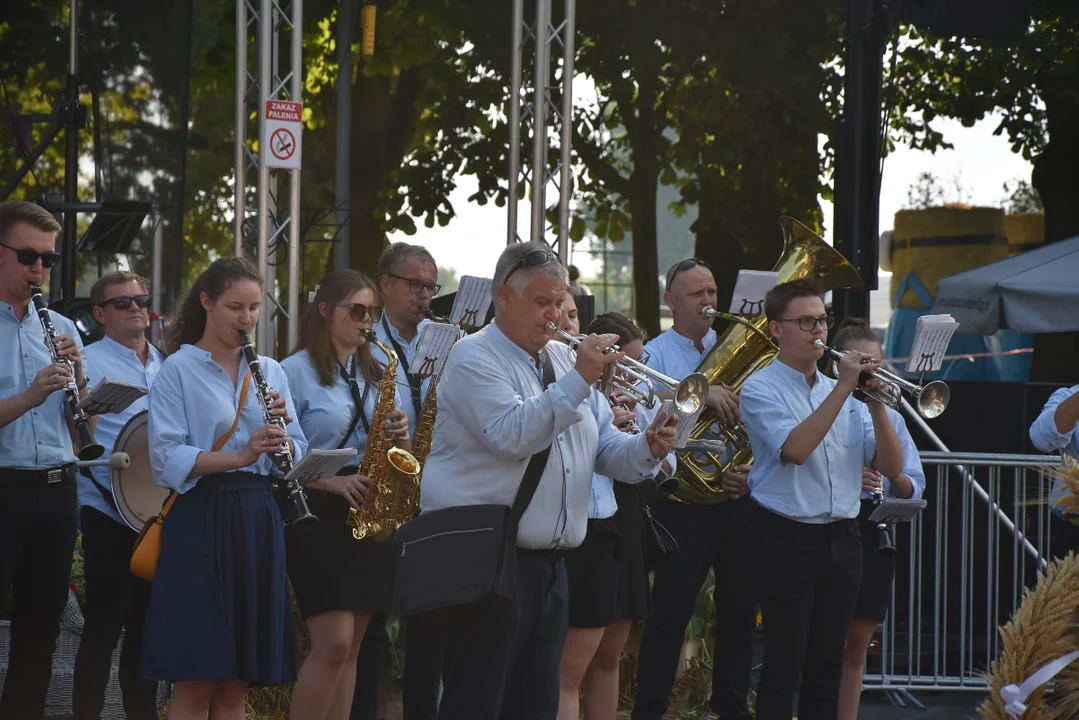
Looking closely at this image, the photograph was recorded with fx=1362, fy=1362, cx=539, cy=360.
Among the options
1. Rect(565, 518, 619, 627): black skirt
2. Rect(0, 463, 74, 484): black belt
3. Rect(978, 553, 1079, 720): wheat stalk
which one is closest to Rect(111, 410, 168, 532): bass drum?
Rect(0, 463, 74, 484): black belt

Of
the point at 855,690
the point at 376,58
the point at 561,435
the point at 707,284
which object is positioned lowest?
the point at 855,690

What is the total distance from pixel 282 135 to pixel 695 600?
13.2ft

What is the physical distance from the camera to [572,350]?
4.13 metres

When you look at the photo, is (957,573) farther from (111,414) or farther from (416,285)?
(111,414)

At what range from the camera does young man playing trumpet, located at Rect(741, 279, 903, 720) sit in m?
4.77

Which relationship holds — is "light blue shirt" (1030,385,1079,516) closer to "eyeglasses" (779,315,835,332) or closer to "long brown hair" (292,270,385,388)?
"eyeglasses" (779,315,835,332)

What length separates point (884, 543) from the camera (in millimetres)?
5531

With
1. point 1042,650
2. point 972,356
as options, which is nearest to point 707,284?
point 1042,650

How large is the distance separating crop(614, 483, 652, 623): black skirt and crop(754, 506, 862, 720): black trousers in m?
0.47

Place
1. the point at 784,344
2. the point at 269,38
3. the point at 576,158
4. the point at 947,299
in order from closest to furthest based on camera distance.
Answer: the point at 784,344, the point at 269,38, the point at 947,299, the point at 576,158

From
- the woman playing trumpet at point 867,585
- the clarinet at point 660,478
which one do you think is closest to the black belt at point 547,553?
the clarinet at point 660,478

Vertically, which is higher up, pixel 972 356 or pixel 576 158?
pixel 576 158

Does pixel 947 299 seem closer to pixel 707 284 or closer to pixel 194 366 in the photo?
pixel 707 284

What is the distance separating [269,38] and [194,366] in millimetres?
4523
